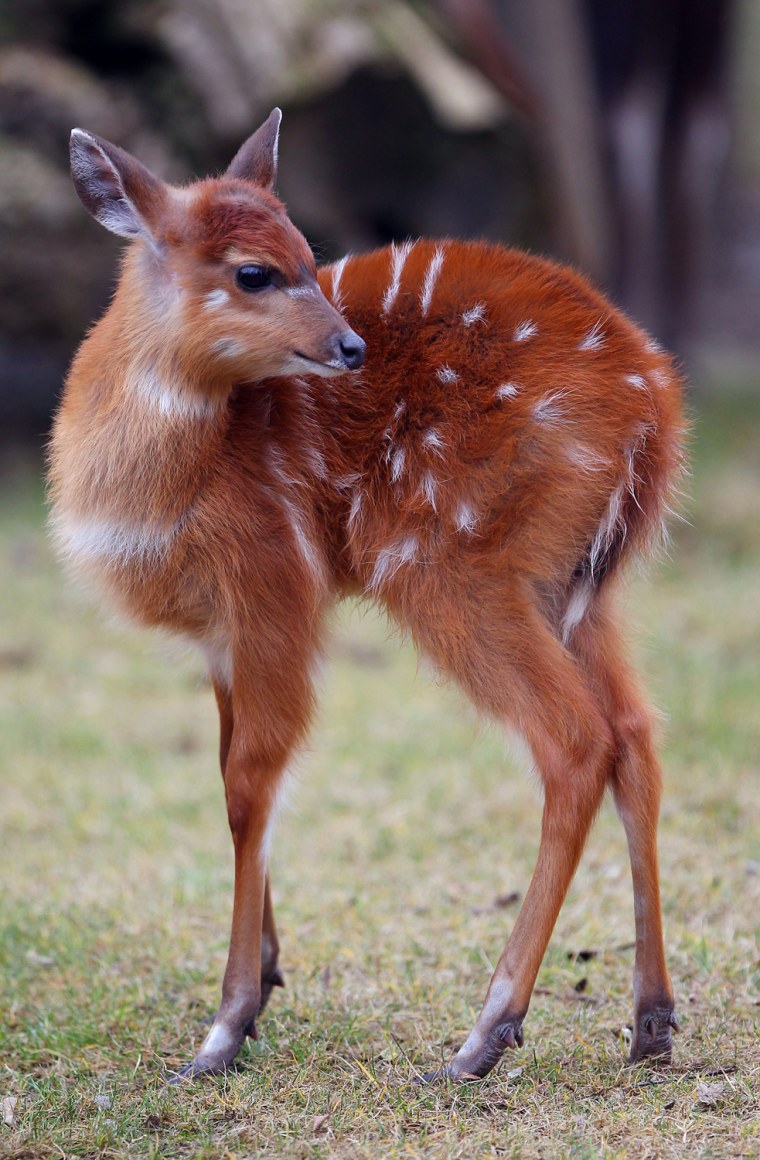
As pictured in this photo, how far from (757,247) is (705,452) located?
7269 mm

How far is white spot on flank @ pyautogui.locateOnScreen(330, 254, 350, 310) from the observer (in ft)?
10.3

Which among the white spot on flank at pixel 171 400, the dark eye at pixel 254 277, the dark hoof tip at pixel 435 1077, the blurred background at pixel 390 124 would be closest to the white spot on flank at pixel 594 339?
the dark eye at pixel 254 277

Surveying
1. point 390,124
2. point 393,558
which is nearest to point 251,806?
point 393,558

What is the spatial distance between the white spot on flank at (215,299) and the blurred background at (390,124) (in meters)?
5.38

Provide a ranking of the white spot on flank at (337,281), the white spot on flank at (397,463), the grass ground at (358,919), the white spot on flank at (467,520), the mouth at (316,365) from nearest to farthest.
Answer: the grass ground at (358,919)
the mouth at (316,365)
the white spot on flank at (467,520)
the white spot on flank at (397,463)
the white spot on flank at (337,281)

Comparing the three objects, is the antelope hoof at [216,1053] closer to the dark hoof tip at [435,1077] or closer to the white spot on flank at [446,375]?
the dark hoof tip at [435,1077]

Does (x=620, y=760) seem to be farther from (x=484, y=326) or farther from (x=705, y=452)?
(x=705, y=452)

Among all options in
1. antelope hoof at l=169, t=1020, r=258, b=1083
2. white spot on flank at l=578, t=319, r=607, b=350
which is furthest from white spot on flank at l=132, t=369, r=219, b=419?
antelope hoof at l=169, t=1020, r=258, b=1083

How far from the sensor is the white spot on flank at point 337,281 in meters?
3.13

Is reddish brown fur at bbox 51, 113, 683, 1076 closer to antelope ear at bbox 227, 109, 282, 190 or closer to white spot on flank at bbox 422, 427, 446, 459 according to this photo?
white spot on flank at bbox 422, 427, 446, 459

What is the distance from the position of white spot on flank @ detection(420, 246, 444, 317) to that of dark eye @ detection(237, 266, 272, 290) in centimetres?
42

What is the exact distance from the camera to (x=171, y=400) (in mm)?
2961

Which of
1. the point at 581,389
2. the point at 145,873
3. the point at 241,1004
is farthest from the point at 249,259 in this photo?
the point at 145,873

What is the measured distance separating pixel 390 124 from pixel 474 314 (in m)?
5.74
